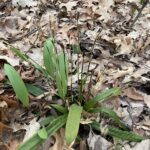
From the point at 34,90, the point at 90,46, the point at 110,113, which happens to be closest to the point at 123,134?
the point at 110,113

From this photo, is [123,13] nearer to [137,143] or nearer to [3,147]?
[137,143]

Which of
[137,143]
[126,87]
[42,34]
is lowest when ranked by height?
[137,143]

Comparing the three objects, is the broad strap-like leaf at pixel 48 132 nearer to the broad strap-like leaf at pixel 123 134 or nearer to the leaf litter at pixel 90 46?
the leaf litter at pixel 90 46

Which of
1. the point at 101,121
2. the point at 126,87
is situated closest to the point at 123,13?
the point at 126,87

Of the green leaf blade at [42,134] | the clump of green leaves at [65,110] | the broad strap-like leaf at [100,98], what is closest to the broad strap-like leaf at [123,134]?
the clump of green leaves at [65,110]

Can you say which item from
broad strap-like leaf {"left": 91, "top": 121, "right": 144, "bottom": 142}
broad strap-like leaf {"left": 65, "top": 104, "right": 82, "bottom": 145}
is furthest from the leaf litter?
broad strap-like leaf {"left": 65, "top": 104, "right": 82, "bottom": 145}

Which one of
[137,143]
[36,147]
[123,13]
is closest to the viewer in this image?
[36,147]

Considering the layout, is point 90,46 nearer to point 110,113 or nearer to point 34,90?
point 34,90
